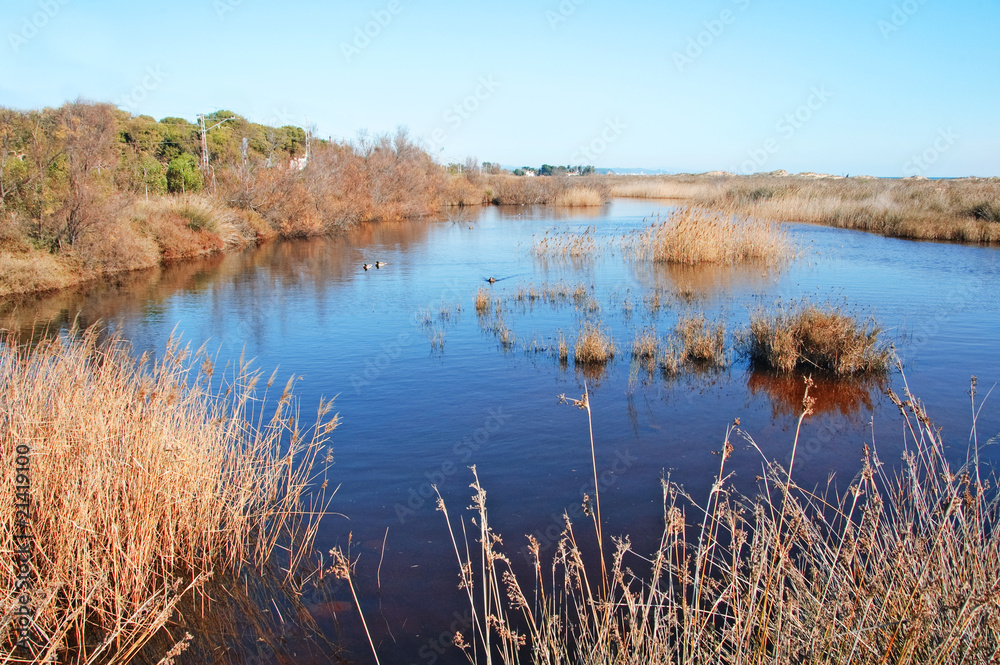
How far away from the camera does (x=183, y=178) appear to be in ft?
93.1

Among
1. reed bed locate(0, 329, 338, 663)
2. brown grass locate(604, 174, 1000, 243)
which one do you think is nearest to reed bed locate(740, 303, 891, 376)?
reed bed locate(0, 329, 338, 663)

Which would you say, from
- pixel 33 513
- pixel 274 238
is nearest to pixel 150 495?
pixel 33 513

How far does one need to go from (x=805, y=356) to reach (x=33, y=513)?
355 inches

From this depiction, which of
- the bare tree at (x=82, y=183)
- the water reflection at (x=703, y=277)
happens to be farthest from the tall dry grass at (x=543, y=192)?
the bare tree at (x=82, y=183)

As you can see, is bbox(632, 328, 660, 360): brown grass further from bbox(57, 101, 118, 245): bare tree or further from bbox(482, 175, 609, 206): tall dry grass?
bbox(482, 175, 609, 206): tall dry grass

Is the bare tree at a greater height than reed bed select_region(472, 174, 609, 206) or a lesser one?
lesser

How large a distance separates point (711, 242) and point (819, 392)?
10085mm

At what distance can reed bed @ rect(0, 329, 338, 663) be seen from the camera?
376 cm

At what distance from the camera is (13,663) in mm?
3387

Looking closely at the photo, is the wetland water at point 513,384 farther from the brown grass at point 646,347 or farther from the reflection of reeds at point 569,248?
the reflection of reeds at point 569,248

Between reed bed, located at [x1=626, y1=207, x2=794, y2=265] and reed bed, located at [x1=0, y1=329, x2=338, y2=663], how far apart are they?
1510cm

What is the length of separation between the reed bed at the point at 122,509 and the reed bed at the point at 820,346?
691 cm

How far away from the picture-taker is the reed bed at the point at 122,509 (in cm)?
376

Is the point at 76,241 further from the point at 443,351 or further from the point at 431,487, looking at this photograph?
the point at 431,487
